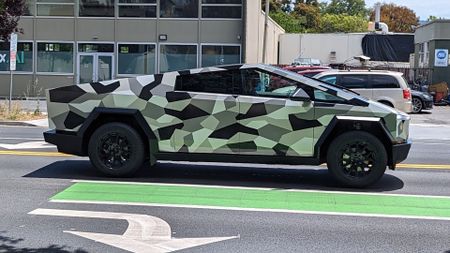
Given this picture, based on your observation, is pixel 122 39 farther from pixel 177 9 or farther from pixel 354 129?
pixel 354 129

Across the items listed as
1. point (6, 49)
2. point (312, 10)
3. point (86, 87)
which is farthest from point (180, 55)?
point (312, 10)

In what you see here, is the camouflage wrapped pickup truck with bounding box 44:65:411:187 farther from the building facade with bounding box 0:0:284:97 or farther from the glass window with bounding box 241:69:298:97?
the building facade with bounding box 0:0:284:97

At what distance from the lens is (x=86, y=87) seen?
8.43 m

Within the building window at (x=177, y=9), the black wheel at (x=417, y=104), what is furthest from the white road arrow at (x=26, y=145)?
the building window at (x=177, y=9)

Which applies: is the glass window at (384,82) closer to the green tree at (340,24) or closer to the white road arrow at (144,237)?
the white road arrow at (144,237)

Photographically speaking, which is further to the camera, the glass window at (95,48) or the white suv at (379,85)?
the glass window at (95,48)

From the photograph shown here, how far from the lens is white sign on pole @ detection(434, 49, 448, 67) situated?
31781 millimetres

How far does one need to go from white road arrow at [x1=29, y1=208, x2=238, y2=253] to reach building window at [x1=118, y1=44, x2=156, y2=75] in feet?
75.2

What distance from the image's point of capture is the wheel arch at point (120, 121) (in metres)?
8.25

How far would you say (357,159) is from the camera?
26.3ft

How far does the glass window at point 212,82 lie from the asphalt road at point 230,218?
1.34 m

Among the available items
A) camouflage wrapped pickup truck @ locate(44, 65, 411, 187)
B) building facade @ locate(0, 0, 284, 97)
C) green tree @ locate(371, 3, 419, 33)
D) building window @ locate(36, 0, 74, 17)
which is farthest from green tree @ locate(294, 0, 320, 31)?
camouflage wrapped pickup truck @ locate(44, 65, 411, 187)

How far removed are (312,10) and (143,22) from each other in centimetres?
6850

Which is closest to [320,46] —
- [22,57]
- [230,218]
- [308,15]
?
[22,57]
